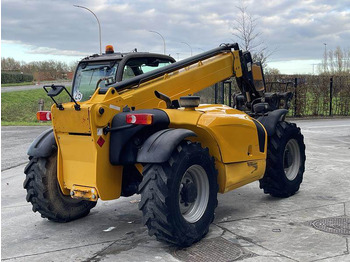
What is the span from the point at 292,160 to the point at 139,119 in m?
3.42

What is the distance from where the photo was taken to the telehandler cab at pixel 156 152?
428 centimetres

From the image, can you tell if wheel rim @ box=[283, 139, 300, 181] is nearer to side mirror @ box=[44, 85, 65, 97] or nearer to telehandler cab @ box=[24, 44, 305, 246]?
telehandler cab @ box=[24, 44, 305, 246]

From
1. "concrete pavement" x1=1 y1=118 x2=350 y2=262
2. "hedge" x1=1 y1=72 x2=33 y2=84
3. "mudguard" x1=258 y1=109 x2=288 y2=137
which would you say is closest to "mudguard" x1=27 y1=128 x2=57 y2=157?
"concrete pavement" x1=1 y1=118 x2=350 y2=262

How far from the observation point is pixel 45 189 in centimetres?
507

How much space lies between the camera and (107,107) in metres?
4.49

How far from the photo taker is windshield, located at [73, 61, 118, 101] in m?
6.68

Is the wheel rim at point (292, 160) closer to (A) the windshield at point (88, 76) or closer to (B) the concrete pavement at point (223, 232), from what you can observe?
(B) the concrete pavement at point (223, 232)

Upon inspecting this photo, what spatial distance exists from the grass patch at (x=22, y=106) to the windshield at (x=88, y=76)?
49.8 feet

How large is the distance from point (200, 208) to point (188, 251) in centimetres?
59

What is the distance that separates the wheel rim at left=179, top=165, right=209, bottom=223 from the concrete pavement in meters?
0.32

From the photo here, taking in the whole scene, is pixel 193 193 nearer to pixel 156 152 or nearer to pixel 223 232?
pixel 223 232

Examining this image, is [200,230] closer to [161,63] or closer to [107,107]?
[107,107]

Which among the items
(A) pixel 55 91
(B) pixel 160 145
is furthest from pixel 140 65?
(B) pixel 160 145

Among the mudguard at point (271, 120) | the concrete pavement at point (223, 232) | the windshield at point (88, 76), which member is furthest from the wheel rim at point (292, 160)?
the windshield at point (88, 76)
